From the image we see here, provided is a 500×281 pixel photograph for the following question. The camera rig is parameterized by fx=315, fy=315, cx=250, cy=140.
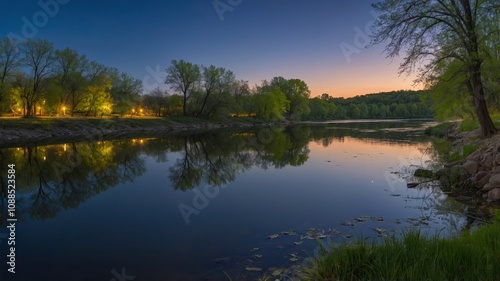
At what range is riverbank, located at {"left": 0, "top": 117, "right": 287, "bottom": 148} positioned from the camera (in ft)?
128

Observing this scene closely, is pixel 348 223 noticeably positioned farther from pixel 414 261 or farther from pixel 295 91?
pixel 295 91

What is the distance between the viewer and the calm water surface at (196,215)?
23.2 ft

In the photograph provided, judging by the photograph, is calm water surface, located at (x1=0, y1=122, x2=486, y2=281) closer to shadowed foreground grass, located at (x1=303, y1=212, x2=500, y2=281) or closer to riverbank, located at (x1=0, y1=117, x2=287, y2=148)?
shadowed foreground grass, located at (x1=303, y1=212, x2=500, y2=281)

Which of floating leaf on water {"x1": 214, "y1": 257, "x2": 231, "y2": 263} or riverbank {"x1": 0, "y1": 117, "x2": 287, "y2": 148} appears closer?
floating leaf on water {"x1": 214, "y1": 257, "x2": 231, "y2": 263}

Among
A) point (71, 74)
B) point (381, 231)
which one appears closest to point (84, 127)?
point (71, 74)

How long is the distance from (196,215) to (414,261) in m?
7.34

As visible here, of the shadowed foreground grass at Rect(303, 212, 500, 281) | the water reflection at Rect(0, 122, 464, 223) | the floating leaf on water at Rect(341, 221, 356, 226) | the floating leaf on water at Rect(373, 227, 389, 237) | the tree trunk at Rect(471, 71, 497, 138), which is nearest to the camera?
the shadowed foreground grass at Rect(303, 212, 500, 281)

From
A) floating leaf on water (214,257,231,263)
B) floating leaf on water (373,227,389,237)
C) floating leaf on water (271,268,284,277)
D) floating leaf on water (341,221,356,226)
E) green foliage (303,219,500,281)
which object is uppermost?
green foliage (303,219,500,281)

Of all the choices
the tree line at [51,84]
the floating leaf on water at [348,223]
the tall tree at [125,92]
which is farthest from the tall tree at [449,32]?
the tall tree at [125,92]

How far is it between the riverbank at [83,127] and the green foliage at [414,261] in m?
36.3

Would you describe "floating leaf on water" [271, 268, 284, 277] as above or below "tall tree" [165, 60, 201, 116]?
below

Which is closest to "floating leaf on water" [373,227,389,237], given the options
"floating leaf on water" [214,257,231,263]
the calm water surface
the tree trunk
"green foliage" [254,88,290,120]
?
the calm water surface

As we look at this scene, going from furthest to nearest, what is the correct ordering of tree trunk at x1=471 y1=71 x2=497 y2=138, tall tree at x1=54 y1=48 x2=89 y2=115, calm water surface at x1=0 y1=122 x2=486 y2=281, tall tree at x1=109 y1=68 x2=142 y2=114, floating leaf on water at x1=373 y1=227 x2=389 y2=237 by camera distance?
tall tree at x1=109 y1=68 x2=142 y2=114
tall tree at x1=54 y1=48 x2=89 y2=115
tree trunk at x1=471 y1=71 x2=497 y2=138
floating leaf on water at x1=373 y1=227 x2=389 y2=237
calm water surface at x1=0 y1=122 x2=486 y2=281

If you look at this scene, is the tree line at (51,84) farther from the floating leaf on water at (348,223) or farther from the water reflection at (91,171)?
the floating leaf on water at (348,223)
